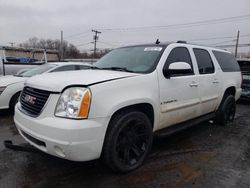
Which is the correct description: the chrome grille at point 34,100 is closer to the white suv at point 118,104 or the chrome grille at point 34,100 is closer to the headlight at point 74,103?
the white suv at point 118,104

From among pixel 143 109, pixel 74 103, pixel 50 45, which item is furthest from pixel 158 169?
pixel 50 45

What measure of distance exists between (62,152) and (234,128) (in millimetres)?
4422

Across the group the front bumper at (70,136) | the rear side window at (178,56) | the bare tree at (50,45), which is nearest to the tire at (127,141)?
the front bumper at (70,136)

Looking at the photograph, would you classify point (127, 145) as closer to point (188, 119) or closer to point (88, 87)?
point (88, 87)

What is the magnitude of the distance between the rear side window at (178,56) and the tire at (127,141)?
101 cm

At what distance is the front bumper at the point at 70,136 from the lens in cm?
249

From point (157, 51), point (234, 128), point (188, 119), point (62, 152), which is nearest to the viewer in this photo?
point (62, 152)

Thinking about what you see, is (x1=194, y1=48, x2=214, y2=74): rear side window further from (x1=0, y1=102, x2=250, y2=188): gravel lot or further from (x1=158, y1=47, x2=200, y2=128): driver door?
(x1=0, y1=102, x2=250, y2=188): gravel lot

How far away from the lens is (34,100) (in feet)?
9.59

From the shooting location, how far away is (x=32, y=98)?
2.97 meters

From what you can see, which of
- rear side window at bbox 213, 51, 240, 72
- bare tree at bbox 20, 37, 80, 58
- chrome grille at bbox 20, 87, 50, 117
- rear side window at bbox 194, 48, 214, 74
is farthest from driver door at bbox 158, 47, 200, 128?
bare tree at bbox 20, 37, 80, 58

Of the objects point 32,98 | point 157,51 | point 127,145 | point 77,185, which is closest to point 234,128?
point 157,51

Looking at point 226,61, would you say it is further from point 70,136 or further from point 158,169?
point 70,136

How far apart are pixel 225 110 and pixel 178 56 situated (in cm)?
237
